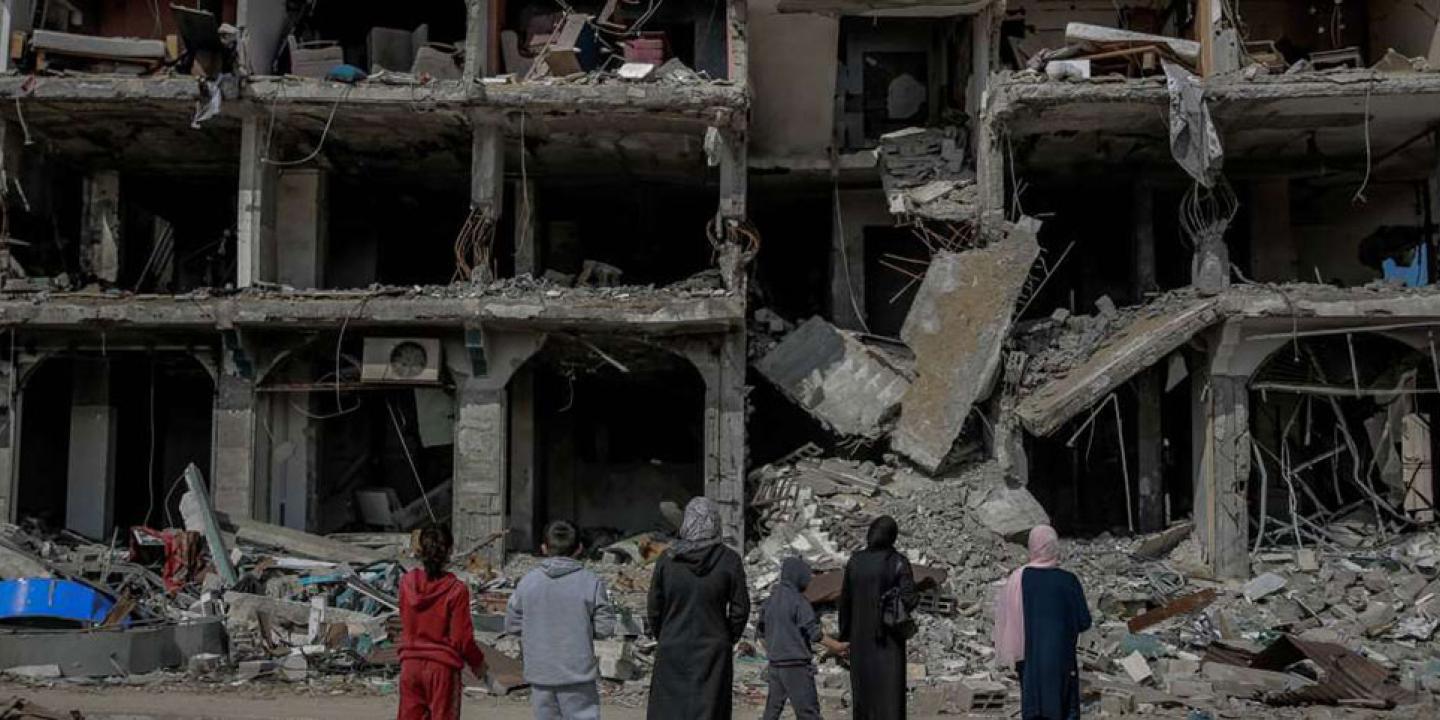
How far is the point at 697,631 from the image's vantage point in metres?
6.45

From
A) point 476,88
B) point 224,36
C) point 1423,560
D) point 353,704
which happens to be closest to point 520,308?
point 476,88

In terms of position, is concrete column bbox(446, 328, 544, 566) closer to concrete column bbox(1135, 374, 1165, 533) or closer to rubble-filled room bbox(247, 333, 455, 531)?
rubble-filled room bbox(247, 333, 455, 531)

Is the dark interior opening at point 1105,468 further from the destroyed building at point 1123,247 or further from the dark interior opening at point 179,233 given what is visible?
the dark interior opening at point 179,233

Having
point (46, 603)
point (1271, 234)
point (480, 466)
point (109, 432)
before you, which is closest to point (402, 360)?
point (480, 466)

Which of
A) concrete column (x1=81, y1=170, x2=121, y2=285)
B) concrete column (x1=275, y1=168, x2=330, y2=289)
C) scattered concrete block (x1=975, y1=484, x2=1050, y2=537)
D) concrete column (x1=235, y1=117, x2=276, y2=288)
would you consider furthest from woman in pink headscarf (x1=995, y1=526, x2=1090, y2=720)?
concrete column (x1=81, y1=170, x2=121, y2=285)

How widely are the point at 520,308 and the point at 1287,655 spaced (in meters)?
10.6

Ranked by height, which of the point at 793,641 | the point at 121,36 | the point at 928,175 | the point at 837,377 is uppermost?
the point at 121,36

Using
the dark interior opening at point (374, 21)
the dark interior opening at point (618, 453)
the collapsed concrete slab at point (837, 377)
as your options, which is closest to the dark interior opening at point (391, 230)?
the dark interior opening at point (374, 21)

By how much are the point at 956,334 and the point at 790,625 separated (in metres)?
11.3

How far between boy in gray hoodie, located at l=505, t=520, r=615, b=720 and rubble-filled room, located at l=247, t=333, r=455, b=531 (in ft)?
41.7

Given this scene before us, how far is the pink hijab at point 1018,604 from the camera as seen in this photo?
7.21 metres

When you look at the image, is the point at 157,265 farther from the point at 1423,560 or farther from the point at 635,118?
the point at 1423,560

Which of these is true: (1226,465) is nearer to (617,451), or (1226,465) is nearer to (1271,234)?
(1271,234)

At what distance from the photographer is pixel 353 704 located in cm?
1189
